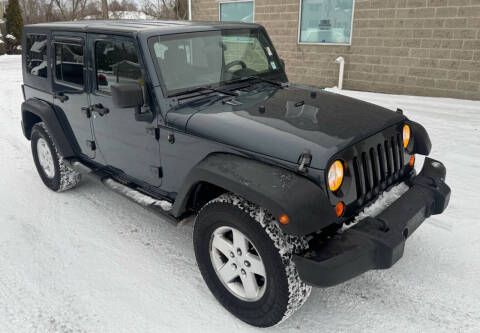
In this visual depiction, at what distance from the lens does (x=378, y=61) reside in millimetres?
9562

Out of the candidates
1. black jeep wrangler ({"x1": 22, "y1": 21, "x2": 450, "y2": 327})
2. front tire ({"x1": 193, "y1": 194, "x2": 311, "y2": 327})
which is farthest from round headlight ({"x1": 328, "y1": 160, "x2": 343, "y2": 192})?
front tire ({"x1": 193, "y1": 194, "x2": 311, "y2": 327})

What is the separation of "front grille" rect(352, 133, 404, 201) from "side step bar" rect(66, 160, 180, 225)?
4.44 ft

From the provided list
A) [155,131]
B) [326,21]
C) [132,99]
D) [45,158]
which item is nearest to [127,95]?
[132,99]

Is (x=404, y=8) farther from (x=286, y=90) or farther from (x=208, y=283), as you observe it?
(x=208, y=283)

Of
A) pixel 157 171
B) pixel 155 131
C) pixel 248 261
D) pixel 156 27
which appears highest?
pixel 156 27

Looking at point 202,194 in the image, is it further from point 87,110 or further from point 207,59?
point 87,110

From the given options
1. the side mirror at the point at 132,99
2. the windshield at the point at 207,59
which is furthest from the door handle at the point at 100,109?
the windshield at the point at 207,59

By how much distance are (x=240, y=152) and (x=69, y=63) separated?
238 cm

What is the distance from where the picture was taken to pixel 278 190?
2.21m

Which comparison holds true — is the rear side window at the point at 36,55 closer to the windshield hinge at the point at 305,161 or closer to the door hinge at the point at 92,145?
the door hinge at the point at 92,145

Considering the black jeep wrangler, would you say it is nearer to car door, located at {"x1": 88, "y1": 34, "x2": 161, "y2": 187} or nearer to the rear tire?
car door, located at {"x1": 88, "y1": 34, "x2": 161, "y2": 187}

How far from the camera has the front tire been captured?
2.34 metres

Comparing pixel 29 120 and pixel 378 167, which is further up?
pixel 378 167

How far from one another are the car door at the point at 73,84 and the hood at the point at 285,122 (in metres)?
1.34
